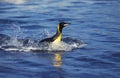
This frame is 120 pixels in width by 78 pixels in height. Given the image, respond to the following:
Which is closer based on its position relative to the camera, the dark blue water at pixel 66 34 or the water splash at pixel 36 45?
the dark blue water at pixel 66 34

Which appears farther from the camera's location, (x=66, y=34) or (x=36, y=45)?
(x=66, y=34)

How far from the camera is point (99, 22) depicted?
22.3 metres

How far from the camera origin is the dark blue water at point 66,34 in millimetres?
13867

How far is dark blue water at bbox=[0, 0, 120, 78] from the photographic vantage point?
13.9m

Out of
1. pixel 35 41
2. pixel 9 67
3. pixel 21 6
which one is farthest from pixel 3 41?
pixel 21 6

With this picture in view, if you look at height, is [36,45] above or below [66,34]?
above

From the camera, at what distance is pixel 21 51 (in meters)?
16.4

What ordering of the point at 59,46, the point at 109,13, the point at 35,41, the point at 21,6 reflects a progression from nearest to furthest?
the point at 59,46 < the point at 35,41 < the point at 109,13 < the point at 21,6

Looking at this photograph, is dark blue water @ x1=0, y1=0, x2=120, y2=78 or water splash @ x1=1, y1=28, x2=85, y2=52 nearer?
dark blue water @ x1=0, y1=0, x2=120, y2=78

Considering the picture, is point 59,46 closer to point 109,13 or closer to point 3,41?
point 3,41

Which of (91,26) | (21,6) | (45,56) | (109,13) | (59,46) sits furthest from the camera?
(21,6)

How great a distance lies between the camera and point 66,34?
65.1ft

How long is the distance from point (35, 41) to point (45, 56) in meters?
2.40

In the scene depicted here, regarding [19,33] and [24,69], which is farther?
[19,33]
